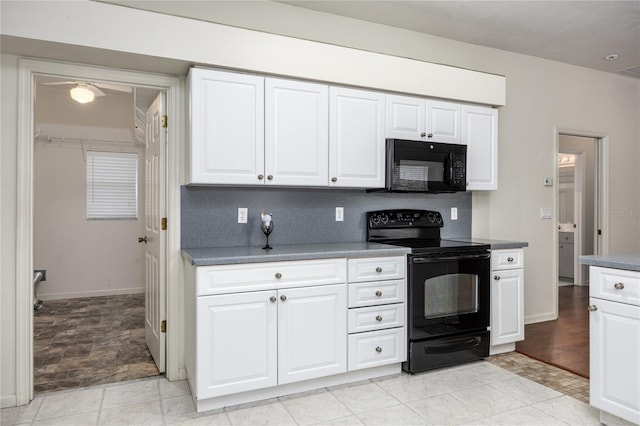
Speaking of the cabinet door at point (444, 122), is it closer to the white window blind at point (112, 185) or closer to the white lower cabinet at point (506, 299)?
the white lower cabinet at point (506, 299)

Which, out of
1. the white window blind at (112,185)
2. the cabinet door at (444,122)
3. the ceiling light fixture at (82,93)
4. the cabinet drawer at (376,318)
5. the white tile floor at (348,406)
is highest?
the ceiling light fixture at (82,93)

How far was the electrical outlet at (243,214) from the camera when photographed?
2.97 meters

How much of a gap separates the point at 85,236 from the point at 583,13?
18.8ft

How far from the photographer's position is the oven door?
2861 millimetres

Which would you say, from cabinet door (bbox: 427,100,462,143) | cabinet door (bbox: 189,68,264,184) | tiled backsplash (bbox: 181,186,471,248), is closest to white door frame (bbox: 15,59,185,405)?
cabinet door (bbox: 189,68,264,184)

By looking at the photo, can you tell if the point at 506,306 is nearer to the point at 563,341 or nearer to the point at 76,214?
the point at 563,341

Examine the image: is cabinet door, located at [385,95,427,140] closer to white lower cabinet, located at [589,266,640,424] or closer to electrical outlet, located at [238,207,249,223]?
electrical outlet, located at [238,207,249,223]

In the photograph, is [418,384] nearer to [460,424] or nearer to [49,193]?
[460,424]

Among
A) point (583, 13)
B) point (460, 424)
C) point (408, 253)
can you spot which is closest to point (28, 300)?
point (408, 253)

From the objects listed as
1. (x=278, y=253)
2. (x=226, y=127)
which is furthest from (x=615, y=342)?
(x=226, y=127)

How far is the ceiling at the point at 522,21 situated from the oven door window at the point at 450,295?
195cm

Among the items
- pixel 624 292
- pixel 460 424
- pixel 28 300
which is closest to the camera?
pixel 624 292

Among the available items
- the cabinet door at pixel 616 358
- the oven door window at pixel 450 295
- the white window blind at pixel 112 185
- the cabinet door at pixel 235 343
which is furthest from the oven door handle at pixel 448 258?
the white window blind at pixel 112 185

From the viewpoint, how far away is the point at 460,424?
7.36ft
